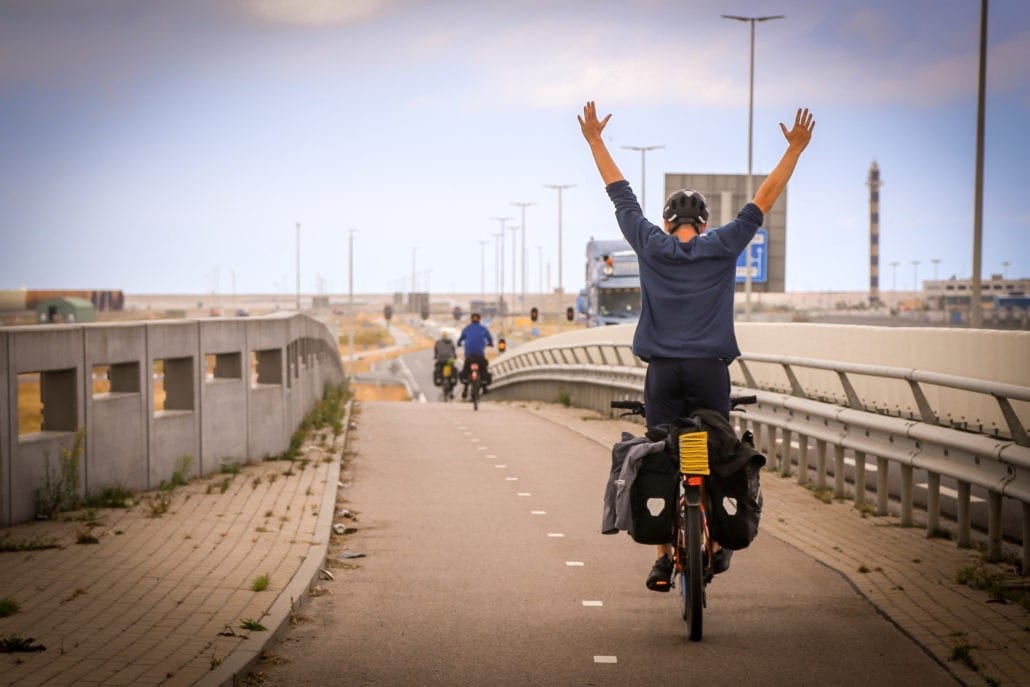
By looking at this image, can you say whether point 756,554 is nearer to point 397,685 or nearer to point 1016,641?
point 1016,641

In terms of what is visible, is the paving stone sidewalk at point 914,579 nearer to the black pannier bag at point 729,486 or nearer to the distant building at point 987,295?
the black pannier bag at point 729,486

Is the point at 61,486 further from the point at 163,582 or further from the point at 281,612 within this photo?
the point at 281,612

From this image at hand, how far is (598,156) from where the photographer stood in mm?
Result: 7738

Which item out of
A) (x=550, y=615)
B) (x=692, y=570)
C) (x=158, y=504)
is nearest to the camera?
(x=692, y=570)

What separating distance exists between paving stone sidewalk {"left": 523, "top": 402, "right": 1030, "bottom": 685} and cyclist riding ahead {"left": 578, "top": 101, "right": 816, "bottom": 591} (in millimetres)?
1145

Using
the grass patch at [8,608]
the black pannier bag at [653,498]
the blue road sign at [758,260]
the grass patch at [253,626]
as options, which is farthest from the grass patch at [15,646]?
the blue road sign at [758,260]

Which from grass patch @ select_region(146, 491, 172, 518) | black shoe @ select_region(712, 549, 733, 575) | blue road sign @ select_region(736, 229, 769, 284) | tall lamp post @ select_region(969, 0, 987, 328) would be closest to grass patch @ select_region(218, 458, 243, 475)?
grass patch @ select_region(146, 491, 172, 518)

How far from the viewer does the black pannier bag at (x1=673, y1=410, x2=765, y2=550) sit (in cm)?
712

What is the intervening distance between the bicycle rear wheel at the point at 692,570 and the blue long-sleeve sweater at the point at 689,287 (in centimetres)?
80

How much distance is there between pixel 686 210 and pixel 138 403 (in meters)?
6.46

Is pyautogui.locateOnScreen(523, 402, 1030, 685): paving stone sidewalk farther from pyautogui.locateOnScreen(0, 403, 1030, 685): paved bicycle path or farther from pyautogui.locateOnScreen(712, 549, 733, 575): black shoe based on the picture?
pyautogui.locateOnScreen(712, 549, 733, 575): black shoe

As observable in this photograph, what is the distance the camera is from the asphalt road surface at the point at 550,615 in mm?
6848

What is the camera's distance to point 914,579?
891cm

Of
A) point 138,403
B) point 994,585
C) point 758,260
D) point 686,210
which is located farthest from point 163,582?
point 758,260
